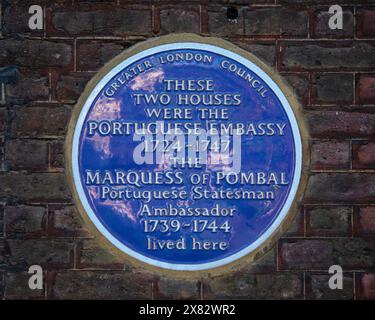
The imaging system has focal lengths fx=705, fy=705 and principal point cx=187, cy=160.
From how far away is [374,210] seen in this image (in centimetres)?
333

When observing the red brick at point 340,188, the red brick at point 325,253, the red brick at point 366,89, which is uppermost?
the red brick at point 366,89

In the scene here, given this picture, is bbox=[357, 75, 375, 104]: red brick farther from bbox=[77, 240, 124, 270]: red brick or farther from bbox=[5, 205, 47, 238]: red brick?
bbox=[5, 205, 47, 238]: red brick

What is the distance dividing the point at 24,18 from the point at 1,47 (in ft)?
0.58

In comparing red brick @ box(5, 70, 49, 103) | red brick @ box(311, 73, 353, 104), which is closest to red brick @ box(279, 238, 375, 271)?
red brick @ box(311, 73, 353, 104)

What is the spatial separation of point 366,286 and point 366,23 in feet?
4.11

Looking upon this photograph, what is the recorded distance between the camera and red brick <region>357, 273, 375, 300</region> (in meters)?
3.33

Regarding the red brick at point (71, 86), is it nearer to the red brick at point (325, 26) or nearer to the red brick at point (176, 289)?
the red brick at point (176, 289)

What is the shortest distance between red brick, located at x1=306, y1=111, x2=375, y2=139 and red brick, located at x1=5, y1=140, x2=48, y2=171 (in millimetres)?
1273

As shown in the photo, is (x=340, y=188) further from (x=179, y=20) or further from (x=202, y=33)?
(x=179, y=20)

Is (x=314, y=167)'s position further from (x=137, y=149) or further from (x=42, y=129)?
(x=42, y=129)

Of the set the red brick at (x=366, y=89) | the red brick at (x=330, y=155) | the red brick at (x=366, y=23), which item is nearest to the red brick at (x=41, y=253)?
the red brick at (x=330, y=155)

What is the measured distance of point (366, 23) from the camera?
3.37 m

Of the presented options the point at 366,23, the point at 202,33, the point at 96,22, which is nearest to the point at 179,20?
the point at 202,33

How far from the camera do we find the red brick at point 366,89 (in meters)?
3.36
